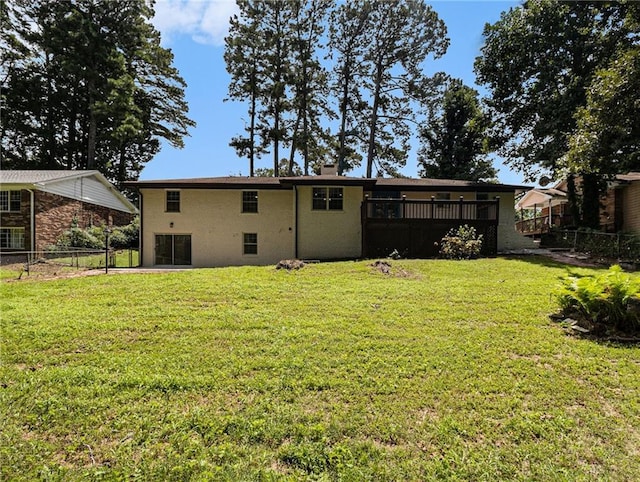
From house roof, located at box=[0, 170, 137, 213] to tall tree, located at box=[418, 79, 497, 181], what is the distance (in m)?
25.4

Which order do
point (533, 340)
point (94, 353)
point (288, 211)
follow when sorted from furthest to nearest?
point (288, 211)
point (533, 340)
point (94, 353)

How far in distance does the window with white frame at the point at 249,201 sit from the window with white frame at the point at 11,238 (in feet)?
44.0

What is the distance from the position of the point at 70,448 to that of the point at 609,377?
5491mm

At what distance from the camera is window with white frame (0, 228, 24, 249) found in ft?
62.0

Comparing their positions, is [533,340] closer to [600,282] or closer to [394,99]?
[600,282]

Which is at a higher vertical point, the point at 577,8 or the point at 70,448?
the point at 577,8

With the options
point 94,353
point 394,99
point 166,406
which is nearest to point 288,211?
point 94,353

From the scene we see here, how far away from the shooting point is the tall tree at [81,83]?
91.2 feet

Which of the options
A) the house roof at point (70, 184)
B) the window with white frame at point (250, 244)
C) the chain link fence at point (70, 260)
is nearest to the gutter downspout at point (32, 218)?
the house roof at point (70, 184)

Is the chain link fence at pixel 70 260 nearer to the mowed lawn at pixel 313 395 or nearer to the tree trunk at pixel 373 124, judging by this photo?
the mowed lawn at pixel 313 395

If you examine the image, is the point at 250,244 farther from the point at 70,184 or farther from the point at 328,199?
the point at 70,184

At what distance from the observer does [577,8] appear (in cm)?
1717

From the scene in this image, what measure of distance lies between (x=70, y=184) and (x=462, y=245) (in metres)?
22.9

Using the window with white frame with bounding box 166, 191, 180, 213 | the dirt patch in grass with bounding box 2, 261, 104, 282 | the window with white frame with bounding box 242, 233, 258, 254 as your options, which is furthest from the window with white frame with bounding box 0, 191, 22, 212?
the window with white frame with bounding box 242, 233, 258, 254
